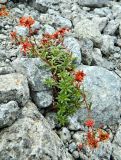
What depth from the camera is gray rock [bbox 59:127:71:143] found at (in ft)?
23.4

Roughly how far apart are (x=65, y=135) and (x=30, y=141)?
107 cm

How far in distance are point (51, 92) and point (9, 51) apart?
1505mm

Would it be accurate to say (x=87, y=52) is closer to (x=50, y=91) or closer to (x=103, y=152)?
(x=50, y=91)

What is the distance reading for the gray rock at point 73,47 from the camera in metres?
8.14

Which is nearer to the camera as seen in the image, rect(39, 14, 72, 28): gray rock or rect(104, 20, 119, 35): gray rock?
rect(39, 14, 72, 28): gray rock

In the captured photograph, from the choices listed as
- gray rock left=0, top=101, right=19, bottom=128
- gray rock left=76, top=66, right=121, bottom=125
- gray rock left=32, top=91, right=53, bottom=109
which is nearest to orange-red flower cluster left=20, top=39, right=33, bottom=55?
gray rock left=32, top=91, right=53, bottom=109

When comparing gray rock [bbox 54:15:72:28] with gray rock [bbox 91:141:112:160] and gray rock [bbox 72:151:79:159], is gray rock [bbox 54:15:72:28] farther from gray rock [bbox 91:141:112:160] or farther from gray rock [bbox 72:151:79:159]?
gray rock [bbox 72:151:79:159]

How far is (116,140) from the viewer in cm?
741

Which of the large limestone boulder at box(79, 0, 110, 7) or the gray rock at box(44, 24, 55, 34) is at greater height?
the gray rock at box(44, 24, 55, 34)

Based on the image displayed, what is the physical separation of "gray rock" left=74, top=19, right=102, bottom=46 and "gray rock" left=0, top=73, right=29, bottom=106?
2545 mm

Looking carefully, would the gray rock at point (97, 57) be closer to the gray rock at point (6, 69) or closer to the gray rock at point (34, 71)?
the gray rock at point (34, 71)

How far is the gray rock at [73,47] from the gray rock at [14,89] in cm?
149

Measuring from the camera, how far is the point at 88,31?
30.3 feet

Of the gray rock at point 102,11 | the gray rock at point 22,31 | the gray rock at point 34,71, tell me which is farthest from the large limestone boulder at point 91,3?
the gray rock at point 34,71
